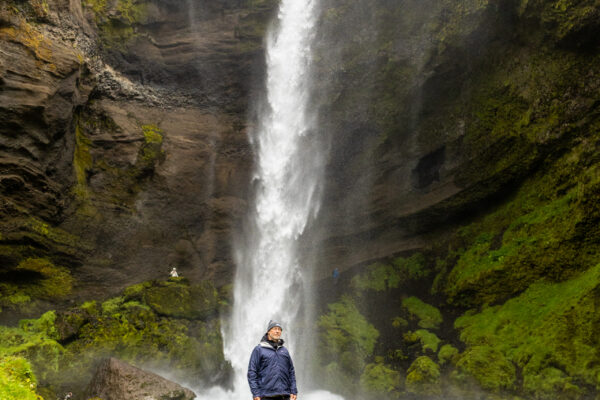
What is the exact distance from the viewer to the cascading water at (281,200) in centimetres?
1767

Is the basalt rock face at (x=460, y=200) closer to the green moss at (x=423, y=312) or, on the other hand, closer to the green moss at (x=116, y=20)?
the green moss at (x=423, y=312)

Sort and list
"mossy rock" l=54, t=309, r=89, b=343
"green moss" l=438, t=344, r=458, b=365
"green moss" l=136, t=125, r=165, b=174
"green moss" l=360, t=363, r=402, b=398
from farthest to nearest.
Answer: "green moss" l=136, t=125, r=165, b=174, "green moss" l=438, t=344, r=458, b=365, "green moss" l=360, t=363, r=402, b=398, "mossy rock" l=54, t=309, r=89, b=343

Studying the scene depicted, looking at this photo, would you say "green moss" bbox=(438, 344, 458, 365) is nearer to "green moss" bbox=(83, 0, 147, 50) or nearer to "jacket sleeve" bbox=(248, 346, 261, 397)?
"jacket sleeve" bbox=(248, 346, 261, 397)

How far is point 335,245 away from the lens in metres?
21.1

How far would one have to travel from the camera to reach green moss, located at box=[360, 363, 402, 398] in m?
14.5

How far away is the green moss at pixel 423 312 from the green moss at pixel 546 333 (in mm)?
1655

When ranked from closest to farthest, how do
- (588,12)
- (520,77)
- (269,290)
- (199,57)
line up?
(588,12)
(520,77)
(269,290)
(199,57)

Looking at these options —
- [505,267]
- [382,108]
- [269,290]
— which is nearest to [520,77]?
[382,108]

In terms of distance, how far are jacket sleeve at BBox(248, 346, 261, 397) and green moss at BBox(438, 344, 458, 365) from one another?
Result: 11.5 meters

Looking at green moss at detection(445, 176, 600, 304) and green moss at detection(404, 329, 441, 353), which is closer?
green moss at detection(445, 176, 600, 304)

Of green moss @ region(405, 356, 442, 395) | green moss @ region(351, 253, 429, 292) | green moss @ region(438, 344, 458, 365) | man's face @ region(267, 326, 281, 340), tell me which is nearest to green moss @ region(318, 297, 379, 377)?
green moss @ region(351, 253, 429, 292)

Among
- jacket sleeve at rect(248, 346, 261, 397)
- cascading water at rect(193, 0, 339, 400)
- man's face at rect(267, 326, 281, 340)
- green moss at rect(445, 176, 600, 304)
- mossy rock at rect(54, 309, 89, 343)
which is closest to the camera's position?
jacket sleeve at rect(248, 346, 261, 397)

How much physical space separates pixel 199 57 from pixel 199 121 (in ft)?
12.1

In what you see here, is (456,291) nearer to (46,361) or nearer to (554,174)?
(554,174)
